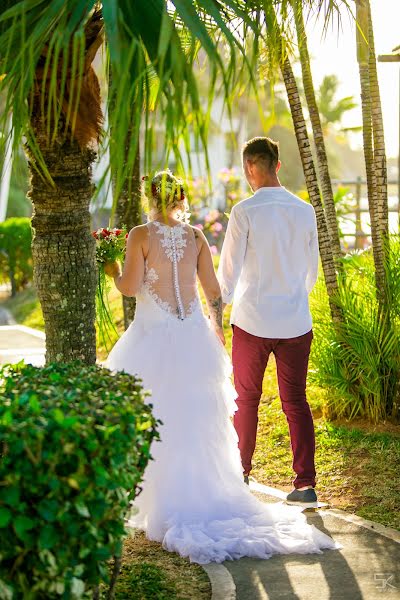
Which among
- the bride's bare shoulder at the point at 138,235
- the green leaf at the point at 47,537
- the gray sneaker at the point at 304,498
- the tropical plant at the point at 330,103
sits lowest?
the gray sneaker at the point at 304,498

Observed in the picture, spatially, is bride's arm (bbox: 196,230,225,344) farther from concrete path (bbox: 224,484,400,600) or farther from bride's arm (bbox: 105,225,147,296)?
concrete path (bbox: 224,484,400,600)

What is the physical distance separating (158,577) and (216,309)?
172 centimetres

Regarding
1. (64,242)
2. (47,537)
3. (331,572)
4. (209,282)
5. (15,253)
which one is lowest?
(331,572)

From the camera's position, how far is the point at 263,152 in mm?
5422

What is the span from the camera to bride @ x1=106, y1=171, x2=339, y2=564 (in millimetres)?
4934

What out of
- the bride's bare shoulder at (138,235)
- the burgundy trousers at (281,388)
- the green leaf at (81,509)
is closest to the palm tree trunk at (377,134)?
the burgundy trousers at (281,388)

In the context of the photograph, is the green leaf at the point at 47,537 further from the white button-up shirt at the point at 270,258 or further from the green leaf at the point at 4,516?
the white button-up shirt at the point at 270,258

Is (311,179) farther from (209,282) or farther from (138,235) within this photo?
(138,235)

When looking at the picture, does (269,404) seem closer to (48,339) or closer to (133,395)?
(48,339)

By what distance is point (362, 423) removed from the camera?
712cm

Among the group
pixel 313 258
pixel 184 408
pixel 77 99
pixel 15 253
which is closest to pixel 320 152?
pixel 313 258

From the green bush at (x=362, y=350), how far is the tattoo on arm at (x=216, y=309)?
5.82 ft

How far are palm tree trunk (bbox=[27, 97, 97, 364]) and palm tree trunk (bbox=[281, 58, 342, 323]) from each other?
206 centimetres

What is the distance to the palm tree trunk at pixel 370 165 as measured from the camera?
686 centimetres
